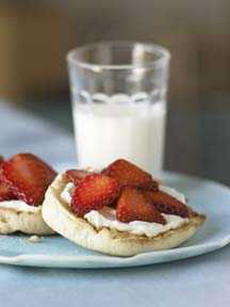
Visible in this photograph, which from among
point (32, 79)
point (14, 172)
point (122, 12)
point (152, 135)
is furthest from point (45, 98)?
point (14, 172)

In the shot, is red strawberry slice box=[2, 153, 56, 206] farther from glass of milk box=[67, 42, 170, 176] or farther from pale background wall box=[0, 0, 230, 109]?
pale background wall box=[0, 0, 230, 109]

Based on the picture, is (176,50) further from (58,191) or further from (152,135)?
(58,191)

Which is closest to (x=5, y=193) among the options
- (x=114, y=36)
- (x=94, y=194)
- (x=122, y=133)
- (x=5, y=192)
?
(x=5, y=192)

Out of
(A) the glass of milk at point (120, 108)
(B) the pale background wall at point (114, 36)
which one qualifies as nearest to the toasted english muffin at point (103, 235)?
(A) the glass of milk at point (120, 108)

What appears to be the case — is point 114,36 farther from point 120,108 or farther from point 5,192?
point 5,192

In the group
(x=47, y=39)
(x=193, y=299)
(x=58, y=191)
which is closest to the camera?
(x=193, y=299)
